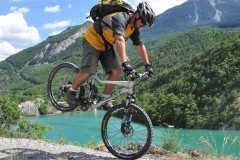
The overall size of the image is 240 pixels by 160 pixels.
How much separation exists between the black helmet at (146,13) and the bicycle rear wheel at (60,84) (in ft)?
7.02

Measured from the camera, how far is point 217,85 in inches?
5108

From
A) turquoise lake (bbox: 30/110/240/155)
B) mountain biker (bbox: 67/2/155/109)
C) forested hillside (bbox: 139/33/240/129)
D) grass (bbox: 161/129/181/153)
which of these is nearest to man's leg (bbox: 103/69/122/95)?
mountain biker (bbox: 67/2/155/109)

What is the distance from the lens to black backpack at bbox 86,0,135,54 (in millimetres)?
7500

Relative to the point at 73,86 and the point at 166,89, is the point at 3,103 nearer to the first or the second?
the point at 73,86

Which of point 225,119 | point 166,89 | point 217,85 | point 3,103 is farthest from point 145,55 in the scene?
point 166,89

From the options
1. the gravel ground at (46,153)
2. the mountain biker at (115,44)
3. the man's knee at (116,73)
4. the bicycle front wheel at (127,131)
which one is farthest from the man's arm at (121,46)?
the gravel ground at (46,153)

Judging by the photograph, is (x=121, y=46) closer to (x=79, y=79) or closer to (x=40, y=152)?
(x=79, y=79)

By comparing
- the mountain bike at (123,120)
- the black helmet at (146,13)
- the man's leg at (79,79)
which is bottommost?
the mountain bike at (123,120)

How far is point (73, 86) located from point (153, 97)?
126382mm

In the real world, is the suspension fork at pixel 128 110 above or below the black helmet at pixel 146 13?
below

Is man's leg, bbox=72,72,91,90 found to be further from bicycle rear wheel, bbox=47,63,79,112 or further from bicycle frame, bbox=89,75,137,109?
bicycle rear wheel, bbox=47,63,79,112

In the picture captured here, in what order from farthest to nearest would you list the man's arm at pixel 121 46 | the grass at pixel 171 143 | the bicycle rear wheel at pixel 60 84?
1. the grass at pixel 171 143
2. the bicycle rear wheel at pixel 60 84
3. the man's arm at pixel 121 46

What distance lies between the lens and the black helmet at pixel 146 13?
7352 millimetres

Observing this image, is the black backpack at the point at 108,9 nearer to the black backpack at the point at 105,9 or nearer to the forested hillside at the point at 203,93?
the black backpack at the point at 105,9
